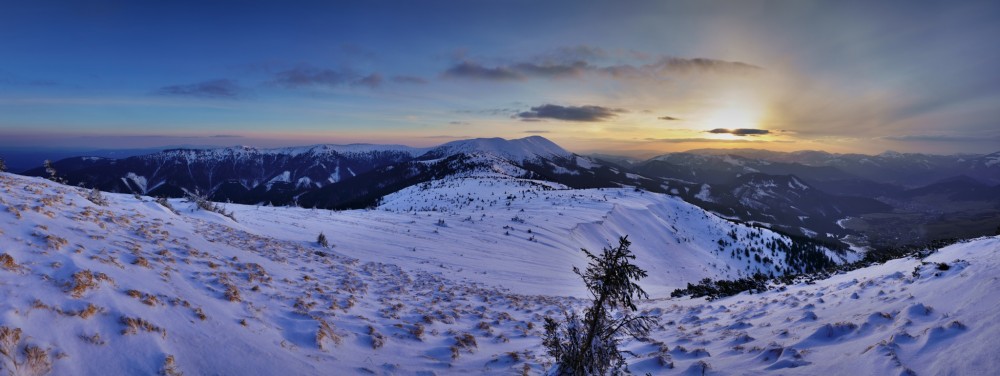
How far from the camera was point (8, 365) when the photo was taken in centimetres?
347

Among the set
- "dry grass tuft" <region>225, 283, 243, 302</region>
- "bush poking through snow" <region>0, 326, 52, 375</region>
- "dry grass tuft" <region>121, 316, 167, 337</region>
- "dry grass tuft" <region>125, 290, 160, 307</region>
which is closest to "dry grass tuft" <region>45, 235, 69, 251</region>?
"dry grass tuft" <region>125, 290, 160, 307</region>

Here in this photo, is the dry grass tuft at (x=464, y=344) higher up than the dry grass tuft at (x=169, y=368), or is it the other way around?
the dry grass tuft at (x=169, y=368)

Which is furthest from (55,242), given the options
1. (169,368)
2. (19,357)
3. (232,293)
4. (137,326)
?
(169,368)

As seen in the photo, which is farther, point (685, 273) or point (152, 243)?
point (685, 273)

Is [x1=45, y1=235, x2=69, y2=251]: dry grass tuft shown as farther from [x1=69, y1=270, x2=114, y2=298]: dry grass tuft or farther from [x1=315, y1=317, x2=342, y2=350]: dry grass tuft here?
[x1=315, y1=317, x2=342, y2=350]: dry grass tuft

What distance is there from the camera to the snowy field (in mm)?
4469

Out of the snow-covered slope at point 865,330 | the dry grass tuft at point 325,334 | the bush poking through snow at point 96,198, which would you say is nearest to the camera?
the snow-covered slope at point 865,330

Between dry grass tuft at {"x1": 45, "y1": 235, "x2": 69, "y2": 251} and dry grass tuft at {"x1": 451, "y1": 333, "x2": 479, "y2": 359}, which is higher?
dry grass tuft at {"x1": 45, "y1": 235, "x2": 69, "y2": 251}

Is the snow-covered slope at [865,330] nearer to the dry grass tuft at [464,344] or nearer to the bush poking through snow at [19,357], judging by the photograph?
the dry grass tuft at [464,344]

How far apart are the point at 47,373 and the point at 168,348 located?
106 cm

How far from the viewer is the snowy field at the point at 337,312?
4.47 metres

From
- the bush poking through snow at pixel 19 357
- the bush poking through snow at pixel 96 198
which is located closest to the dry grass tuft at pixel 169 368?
the bush poking through snow at pixel 19 357

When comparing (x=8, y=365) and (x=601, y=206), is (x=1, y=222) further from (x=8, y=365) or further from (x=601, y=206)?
(x=601, y=206)

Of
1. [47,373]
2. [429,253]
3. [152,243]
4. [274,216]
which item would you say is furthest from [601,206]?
[47,373]
